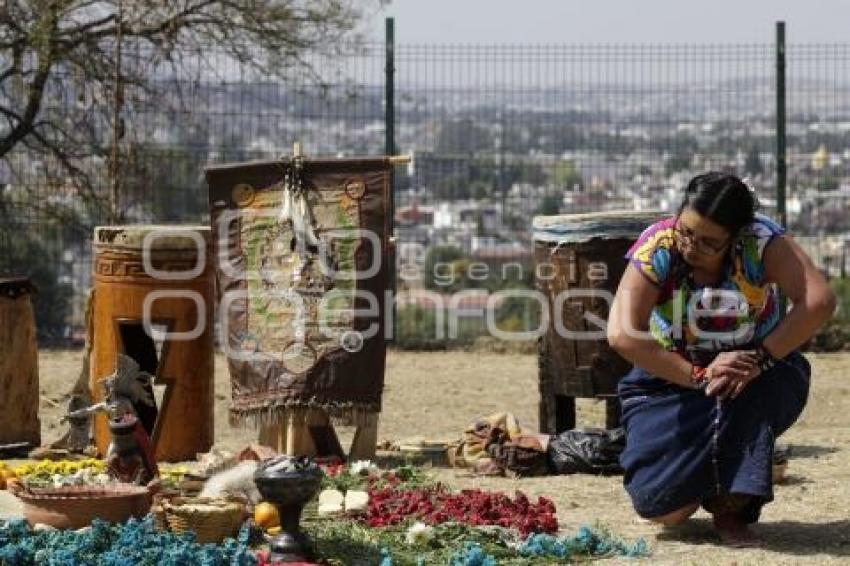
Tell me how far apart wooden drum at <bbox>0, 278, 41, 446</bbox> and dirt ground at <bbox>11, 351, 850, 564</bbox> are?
115 centimetres

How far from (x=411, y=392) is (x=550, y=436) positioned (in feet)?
12.8

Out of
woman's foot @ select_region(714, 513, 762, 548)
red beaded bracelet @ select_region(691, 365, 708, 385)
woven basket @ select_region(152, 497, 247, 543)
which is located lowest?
woman's foot @ select_region(714, 513, 762, 548)

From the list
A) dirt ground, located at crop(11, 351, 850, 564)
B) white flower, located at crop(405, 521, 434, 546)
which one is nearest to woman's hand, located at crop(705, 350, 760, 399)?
dirt ground, located at crop(11, 351, 850, 564)

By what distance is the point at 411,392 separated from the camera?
12.4 m

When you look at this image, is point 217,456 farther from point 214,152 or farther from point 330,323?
point 214,152

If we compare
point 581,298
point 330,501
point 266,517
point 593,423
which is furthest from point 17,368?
point 593,423

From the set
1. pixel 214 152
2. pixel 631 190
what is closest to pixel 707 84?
pixel 631 190

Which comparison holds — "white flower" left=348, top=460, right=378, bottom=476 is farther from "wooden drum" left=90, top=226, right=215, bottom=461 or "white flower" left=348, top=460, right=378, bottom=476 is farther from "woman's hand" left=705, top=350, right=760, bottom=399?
"woman's hand" left=705, top=350, right=760, bottom=399

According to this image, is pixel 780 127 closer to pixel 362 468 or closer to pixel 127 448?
pixel 362 468

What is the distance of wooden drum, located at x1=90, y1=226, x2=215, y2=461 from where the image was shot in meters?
8.72

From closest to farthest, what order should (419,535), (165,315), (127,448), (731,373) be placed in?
(419,535) < (731,373) < (127,448) < (165,315)

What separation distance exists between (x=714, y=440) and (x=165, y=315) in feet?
10.6

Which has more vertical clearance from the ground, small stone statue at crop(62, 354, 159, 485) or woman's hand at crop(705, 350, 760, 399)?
woman's hand at crop(705, 350, 760, 399)

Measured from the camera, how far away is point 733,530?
21.5 ft
